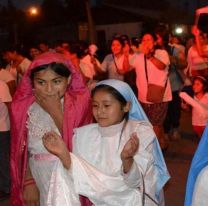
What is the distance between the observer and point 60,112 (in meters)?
3.12

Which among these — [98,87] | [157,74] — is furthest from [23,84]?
[157,74]

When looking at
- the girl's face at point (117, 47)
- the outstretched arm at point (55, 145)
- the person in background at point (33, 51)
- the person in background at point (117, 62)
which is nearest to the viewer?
the outstretched arm at point (55, 145)

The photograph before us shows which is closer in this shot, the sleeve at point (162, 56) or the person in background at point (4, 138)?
the person in background at point (4, 138)

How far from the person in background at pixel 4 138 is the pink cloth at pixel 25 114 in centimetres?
243

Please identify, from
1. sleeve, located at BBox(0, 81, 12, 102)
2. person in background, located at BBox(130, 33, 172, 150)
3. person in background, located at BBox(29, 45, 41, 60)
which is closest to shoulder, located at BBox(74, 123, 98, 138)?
sleeve, located at BBox(0, 81, 12, 102)

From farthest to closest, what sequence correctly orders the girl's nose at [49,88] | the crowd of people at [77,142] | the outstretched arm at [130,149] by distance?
the girl's nose at [49,88] → the crowd of people at [77,142] → the outstretched arm at [130,149]

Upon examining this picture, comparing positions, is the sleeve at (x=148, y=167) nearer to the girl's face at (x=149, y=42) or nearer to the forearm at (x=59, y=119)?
the forearm at (x=59, y=119)

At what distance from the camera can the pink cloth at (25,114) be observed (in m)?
3.09

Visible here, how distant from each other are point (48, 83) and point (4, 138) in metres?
3.04

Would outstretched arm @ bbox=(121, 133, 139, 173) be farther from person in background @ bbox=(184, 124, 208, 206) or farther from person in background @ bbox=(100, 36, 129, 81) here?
person in background @ bbox=(100, 36, 129, 81)

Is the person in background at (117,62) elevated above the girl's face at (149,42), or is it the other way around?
the girl's face at (149,42)

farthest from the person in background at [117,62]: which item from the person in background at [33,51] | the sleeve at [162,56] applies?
the person in background at [33,51]

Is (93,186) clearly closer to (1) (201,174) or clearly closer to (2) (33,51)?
(1) (201,174)

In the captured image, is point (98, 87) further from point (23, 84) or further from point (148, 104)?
point (148, 104)
